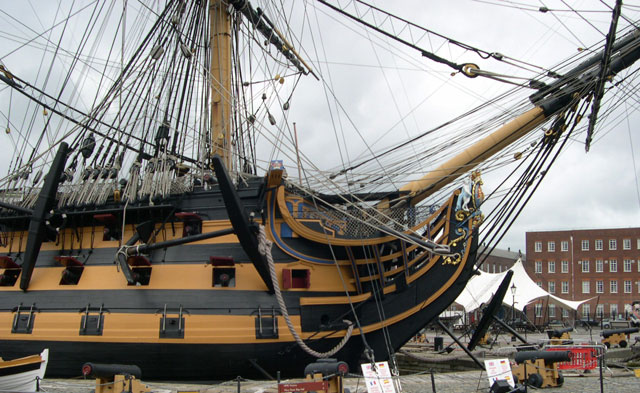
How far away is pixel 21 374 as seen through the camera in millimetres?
A: 10484

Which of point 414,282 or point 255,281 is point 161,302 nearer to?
point 255,281

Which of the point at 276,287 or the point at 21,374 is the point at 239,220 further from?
the point at 21,374

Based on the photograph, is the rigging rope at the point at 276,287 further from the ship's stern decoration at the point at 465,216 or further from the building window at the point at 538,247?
the building window at the point at 538,247

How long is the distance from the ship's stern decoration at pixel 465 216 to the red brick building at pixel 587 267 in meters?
40.4

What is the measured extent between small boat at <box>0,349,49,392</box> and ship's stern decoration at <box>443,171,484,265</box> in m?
8.84

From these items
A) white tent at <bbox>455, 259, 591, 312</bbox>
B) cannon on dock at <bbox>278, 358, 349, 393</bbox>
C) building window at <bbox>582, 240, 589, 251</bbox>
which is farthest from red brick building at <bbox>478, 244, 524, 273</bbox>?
cannon on dock at <bbox>278, 358, 349, 393</bbox>

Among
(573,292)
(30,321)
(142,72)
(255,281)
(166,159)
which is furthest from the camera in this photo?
(573,292)

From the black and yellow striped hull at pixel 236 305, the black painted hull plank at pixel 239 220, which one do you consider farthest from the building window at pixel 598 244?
the black painted hull plank at pixel 239 220

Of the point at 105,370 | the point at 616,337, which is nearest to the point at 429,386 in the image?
the point at 105,370

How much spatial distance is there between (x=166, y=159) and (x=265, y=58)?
5289mm

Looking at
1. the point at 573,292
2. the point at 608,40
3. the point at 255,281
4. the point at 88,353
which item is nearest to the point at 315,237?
the point at 255,281

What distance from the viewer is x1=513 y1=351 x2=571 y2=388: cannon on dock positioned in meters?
11.0

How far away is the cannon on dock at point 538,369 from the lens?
1096 cm

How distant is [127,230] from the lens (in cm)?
1497
